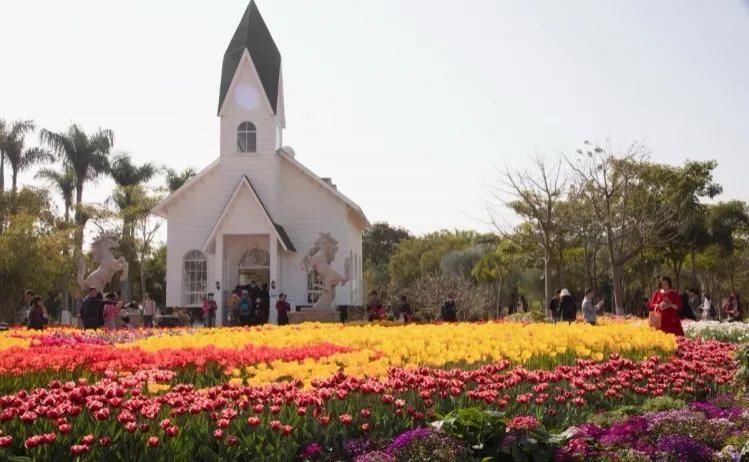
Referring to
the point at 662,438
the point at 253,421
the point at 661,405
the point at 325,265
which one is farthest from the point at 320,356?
the point at 325,265

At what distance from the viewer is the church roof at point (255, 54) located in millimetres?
41688

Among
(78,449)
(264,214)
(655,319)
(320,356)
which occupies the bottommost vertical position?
(78,449)

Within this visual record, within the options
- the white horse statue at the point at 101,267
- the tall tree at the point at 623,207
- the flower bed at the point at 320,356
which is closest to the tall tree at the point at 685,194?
the tall tree at the point at 623,207

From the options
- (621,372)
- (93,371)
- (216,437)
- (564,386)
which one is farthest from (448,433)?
(93,371)

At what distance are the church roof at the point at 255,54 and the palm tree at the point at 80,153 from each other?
20.2 m

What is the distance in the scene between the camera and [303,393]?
6.73 meters

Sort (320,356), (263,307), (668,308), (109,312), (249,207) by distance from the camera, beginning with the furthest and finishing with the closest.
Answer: (249,207)
(263,307)
(109,312)
(668,308)
(320,356)

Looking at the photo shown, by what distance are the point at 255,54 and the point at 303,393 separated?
3700 cm

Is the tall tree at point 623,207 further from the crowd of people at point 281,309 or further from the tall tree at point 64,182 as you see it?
the tall tree at point 64,182

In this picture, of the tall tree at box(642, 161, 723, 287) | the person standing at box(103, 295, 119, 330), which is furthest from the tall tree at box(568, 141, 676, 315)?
the person standing at box(103, 295, 119, 330)

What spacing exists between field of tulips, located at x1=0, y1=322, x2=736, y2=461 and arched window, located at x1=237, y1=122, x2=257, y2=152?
2895cm

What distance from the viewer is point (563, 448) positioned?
6316 millimetres

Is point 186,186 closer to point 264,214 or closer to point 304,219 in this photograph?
point 264,214

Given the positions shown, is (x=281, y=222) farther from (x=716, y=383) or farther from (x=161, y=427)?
(x=161, y=427)
